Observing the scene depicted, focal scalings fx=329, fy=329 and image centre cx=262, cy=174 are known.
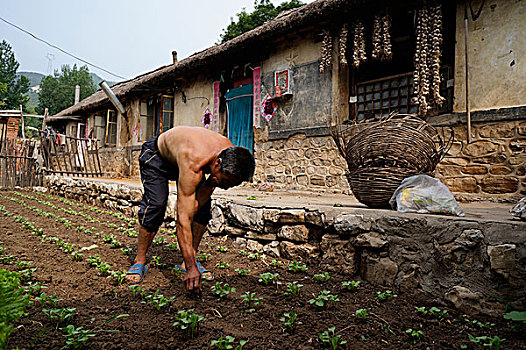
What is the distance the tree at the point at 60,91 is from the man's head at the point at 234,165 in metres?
40.7

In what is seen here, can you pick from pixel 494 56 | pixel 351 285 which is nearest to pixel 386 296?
pixel 351 285

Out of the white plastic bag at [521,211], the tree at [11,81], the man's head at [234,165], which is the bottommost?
the white plastic bag at [521,211]

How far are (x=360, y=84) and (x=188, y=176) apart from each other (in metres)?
4.50

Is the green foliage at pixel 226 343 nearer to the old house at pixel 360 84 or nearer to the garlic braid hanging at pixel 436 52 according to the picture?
the old house at pixel 360 84

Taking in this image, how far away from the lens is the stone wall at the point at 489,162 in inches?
160

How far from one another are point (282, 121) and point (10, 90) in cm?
3678

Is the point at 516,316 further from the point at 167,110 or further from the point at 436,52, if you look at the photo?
the point at 167,110

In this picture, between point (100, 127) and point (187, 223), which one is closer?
point (187, 223)

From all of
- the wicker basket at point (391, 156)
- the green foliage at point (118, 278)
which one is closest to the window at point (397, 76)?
the wicker basket at point (391, 156)

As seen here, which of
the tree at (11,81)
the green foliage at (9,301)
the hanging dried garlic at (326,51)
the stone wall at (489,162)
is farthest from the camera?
the tree at (11,81)

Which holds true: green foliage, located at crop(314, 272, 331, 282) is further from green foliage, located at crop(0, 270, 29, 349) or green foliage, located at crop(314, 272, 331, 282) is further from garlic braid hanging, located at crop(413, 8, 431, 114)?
garlic braid hanging, located at crop(413, 8, 431, 114)

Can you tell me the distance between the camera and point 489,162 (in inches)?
167

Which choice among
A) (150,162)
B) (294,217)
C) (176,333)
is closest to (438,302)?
(294,217)

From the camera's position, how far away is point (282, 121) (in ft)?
21.7
